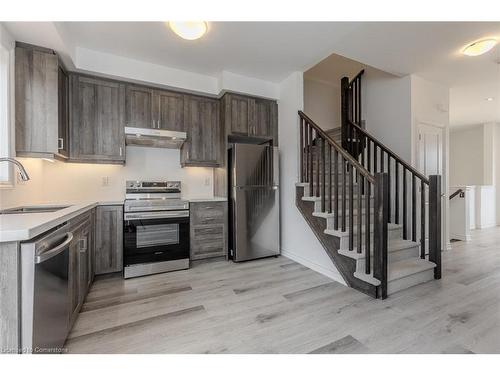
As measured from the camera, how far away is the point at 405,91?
3320 mm

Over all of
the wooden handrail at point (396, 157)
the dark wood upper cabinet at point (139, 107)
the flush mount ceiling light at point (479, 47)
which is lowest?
the wooden handrail at point (396, 157)

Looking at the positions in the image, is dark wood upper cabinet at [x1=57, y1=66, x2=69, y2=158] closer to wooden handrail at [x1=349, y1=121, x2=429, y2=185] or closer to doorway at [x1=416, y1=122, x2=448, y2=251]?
wooden handrail at [x1=349, y1=121, x2=429, y2=185]

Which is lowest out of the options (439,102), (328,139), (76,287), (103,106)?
(76,287)

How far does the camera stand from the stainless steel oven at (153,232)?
103 inches

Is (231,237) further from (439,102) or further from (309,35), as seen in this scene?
(439,102)

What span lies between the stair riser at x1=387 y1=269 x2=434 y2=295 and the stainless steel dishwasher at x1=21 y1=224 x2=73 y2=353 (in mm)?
2614

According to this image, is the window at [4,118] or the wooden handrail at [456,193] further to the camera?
the wooden handrail at [456,193]

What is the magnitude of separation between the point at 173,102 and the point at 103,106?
2.70ft

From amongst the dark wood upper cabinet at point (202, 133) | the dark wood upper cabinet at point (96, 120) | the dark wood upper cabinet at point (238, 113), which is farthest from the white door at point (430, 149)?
the dark wood upper cabinet at point (96, 120)

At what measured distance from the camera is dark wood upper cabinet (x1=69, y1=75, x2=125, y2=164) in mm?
2598

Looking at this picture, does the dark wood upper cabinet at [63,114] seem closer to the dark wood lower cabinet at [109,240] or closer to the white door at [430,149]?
the dark wood lower cabinet at [109,240]

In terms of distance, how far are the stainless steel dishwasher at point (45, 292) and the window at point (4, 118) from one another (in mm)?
1142

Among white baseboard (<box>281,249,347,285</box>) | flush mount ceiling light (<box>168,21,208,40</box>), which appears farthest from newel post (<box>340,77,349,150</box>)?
flush mount ceiling light (<box>168,21,208,40</box>)
